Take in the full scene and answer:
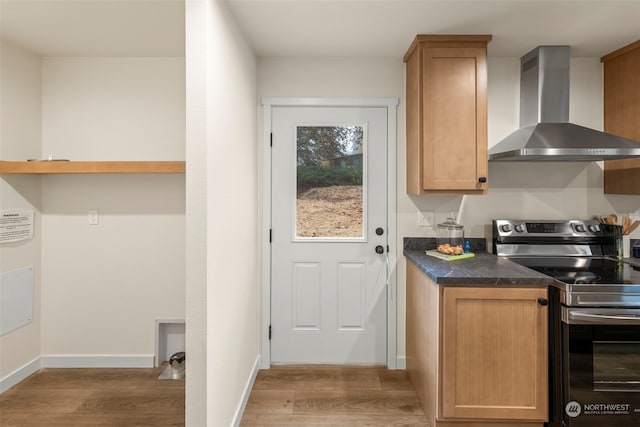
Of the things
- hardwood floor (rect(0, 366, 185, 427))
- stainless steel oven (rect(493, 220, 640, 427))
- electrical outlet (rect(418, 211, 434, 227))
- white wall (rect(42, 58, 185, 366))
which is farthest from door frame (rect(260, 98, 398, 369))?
stainless steel oven (rect(493, 220, 640, 427))

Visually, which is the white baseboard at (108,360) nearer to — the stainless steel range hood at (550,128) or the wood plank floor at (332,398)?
the wood plank floor at (332,398)

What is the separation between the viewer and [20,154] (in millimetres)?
2787

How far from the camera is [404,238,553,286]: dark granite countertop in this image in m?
2.04

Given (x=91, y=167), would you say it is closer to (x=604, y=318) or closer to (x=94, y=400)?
(x=94, y=400)

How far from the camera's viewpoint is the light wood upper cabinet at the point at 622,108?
2.64 meters

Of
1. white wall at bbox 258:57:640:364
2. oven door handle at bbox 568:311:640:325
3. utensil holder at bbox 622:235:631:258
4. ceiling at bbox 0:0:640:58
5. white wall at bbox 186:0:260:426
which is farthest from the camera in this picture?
white wall at bbox 258:57:640:364

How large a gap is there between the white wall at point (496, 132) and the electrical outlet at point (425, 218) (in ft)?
0.11

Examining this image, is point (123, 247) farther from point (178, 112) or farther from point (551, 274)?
point (551, 274)

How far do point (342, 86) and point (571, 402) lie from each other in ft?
7.96

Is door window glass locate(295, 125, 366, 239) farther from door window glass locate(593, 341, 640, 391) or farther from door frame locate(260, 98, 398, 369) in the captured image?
door window glass locate(593, 341, 640, 391)

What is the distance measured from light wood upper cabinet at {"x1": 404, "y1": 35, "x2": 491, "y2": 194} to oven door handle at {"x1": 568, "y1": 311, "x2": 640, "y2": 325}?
0.95 metres

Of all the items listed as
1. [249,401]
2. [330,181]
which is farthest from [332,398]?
[330,181]

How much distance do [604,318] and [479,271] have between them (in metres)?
0.61

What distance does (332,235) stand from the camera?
3027 millimetres
